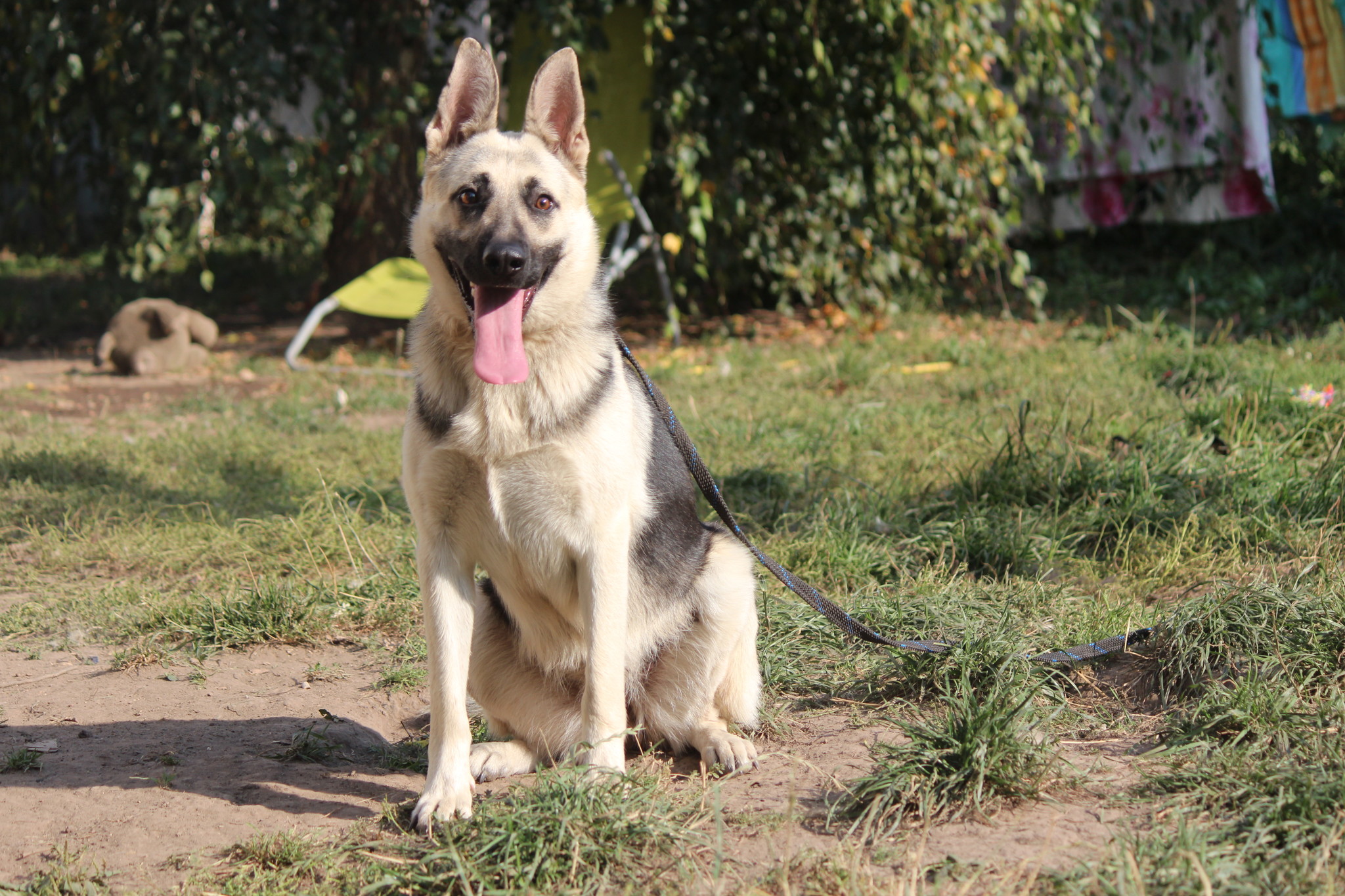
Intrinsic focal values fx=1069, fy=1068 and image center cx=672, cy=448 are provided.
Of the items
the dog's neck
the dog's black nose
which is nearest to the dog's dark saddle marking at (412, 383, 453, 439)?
the dog's neck

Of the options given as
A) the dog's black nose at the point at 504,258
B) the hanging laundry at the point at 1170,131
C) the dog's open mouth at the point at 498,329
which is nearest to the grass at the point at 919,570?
the dog's open mouth at the point at 498,329

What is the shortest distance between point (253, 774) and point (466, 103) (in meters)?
1.78

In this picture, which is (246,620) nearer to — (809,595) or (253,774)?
(253,774)

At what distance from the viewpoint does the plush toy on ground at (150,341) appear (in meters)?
7.32

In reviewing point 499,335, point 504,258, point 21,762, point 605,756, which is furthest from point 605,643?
point 21,762

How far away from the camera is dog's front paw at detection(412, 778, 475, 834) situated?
7.49 feet

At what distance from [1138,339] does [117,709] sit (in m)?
5.90

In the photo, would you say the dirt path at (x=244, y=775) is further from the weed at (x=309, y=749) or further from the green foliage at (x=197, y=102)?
the green foliage at (x=197, y=102)

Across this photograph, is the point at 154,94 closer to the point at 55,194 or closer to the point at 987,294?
the point at 55,194

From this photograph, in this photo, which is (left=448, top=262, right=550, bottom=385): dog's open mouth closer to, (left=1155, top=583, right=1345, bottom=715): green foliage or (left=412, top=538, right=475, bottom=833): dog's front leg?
(left=412, top=538, right=475, bottom=833): dog's front leg

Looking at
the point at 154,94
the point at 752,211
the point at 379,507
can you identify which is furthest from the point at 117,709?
the point at 752,211

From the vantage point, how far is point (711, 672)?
2744 mm

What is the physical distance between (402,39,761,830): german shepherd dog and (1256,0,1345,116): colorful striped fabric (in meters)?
7.57

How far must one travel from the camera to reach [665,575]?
2.69 metres
